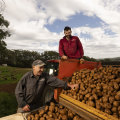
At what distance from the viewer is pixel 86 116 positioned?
234 cm

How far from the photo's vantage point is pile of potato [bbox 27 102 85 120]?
2.55 m

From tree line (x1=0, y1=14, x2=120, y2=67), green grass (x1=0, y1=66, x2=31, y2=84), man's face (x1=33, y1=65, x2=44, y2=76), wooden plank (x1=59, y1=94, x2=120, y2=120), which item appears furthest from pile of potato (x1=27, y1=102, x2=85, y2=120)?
tree line (x1=0, y1=14, x2=120, y2=67)

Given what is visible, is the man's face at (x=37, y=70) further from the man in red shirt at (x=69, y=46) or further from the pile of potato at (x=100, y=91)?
the man in red shirt at (x=69, y=46)

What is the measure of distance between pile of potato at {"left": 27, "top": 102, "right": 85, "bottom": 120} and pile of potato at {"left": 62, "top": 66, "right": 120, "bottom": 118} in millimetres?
355

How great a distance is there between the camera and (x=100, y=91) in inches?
106

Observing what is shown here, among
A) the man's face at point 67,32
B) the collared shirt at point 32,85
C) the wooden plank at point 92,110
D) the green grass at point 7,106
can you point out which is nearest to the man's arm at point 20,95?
the collared shirt at point 32,85

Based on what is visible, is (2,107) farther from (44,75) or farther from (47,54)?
(47,54)

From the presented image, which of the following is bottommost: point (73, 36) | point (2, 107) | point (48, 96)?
point (2, 107)

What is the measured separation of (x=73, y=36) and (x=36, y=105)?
2840 mm

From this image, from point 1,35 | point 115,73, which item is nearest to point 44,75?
point 115,73

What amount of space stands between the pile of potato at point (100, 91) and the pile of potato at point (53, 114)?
0.35m

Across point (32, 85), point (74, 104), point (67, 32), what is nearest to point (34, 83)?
point (32, 85)

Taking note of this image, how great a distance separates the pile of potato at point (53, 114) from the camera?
2.55 metres

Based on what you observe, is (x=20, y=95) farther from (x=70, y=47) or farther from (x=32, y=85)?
(x=70, y=47)
